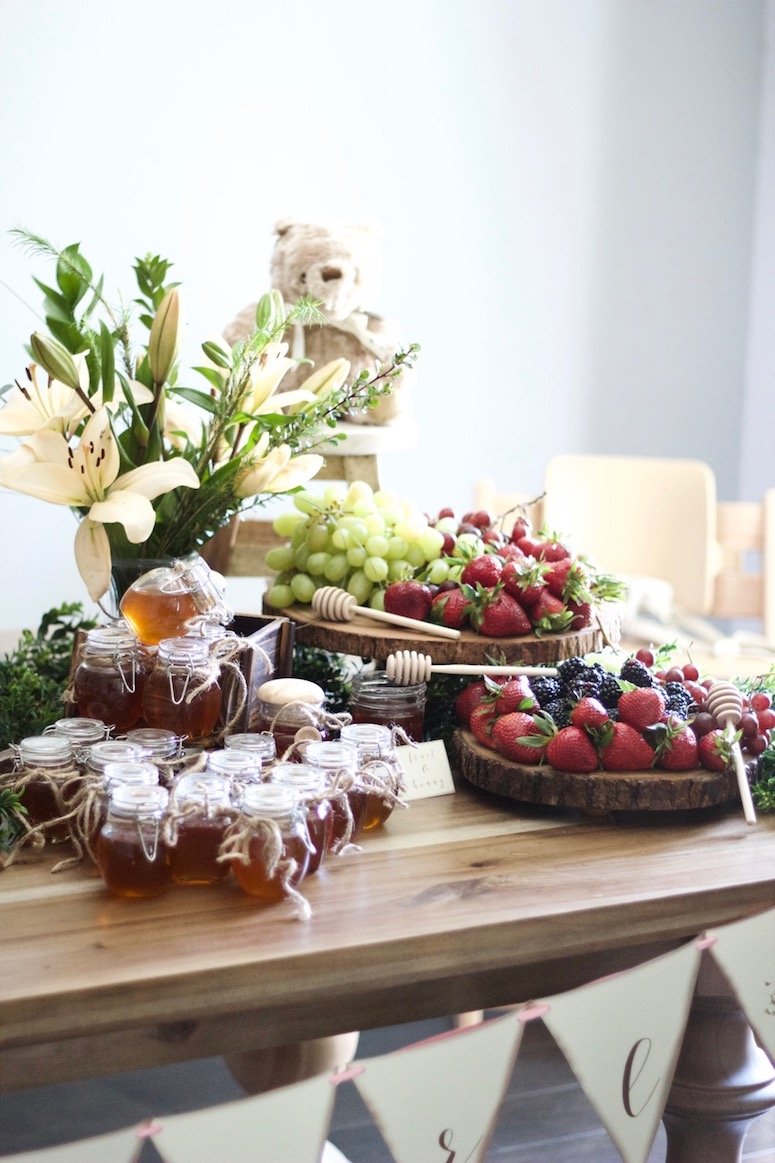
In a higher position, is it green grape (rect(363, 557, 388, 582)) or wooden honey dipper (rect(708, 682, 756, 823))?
green grape (rect(363, 557, 388, 582))

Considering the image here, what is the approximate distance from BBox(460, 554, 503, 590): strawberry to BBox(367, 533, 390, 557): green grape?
0.35 feet

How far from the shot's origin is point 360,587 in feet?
4.77

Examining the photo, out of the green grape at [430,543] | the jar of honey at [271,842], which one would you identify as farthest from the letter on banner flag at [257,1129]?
the green grape at [430,543]

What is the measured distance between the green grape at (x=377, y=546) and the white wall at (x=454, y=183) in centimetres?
191

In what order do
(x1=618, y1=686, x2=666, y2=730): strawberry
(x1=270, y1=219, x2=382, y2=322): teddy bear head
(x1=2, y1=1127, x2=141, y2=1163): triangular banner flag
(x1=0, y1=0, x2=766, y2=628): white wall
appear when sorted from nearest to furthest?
(x1=2, y1=1127, x2=141, y2=1163): triangular banner flag, (x1=618, y1=686, x2=666, y2=730): strawberry, (x1=270, y1=219, x2=382, y2=322): teddy bear head, (x1=0, y1=0, x2=766, y2=628): white wall

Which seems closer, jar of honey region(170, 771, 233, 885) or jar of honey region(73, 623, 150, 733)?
jar of honey region(170, 771, 233, 885)

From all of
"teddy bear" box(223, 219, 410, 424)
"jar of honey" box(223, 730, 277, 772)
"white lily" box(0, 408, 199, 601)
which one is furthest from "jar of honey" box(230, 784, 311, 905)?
"teddy bear" box(223, 219, 410, 424)

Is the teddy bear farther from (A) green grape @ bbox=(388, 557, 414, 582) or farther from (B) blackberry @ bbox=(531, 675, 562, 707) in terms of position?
(B) blackberry @ bbox=(531, 675, 562, 707)

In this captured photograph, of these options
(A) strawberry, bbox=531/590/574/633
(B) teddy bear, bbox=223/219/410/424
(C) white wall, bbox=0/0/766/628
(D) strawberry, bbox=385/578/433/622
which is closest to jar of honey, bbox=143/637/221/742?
(D) strawberry, bbox=385/578/433/622

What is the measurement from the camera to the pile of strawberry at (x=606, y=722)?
1.21 meters

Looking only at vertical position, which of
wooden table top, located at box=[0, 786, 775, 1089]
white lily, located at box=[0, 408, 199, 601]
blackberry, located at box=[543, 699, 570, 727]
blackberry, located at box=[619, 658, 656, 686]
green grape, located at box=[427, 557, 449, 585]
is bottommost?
wooden table top, located at box=[0, 786, 775, 1089]

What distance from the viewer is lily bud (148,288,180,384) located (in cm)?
129

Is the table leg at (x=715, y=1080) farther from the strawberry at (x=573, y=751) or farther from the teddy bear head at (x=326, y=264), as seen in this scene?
the teddy bear head at (x=326, y=264)

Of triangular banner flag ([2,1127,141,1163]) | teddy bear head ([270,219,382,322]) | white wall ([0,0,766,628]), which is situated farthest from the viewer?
white wall ([0,0,766,628])
